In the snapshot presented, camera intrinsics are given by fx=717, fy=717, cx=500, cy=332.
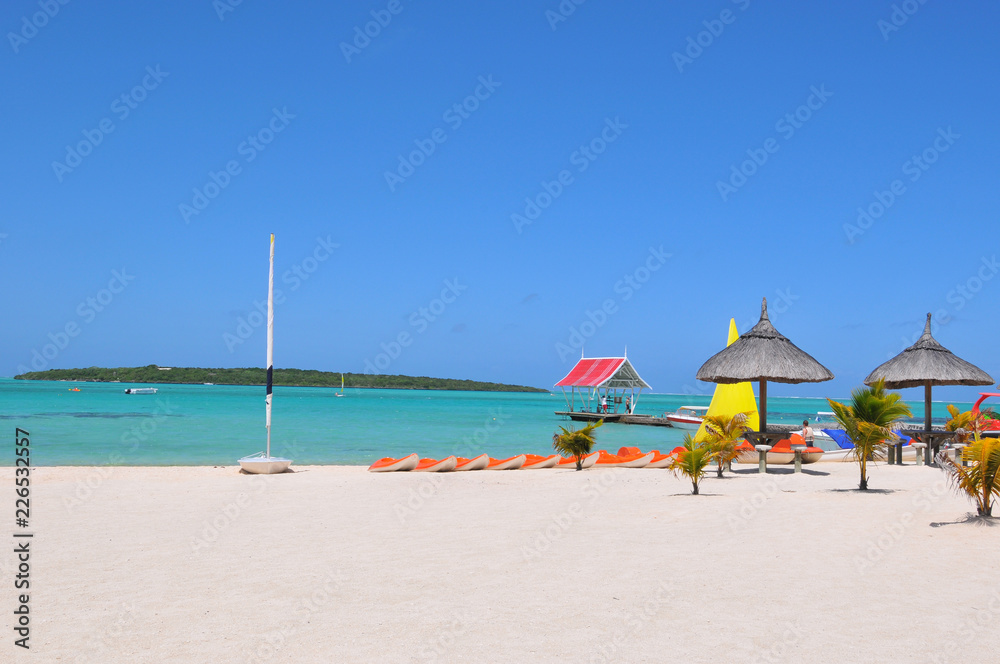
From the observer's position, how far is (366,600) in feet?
15.7

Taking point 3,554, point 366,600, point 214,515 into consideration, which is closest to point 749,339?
point 214,515

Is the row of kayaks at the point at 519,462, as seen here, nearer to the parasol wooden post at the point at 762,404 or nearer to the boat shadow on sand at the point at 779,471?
the boat shadow on sand at the point at 779,471

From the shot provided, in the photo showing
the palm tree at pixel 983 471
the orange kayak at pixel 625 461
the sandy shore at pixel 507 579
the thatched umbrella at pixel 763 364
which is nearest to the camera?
the sandy shore at pixel 507 579

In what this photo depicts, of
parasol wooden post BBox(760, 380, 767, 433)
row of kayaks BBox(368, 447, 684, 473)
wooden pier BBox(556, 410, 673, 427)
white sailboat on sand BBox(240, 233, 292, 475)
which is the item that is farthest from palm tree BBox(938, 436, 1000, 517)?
wooden pier BBox(556, 410, 673, 427)

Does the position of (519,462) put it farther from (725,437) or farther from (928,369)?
(928,369)

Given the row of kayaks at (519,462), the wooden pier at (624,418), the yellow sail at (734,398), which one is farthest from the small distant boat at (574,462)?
the wooden pier at (624,418)

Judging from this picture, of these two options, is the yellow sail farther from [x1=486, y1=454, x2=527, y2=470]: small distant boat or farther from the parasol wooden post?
[x1=486, y1=454, x2=527, y2=470]: small distant boat

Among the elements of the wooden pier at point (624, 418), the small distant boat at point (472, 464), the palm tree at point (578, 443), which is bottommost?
the wooden pier at point (624, 418)

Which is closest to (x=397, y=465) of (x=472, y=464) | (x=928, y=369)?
(x=472, y=464)

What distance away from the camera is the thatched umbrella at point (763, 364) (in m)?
14.1

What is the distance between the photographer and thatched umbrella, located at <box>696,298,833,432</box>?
14.1 meters

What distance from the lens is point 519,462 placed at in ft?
46.8

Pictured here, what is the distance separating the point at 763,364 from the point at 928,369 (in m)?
4.51

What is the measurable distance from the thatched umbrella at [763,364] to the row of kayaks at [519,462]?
1803mm
